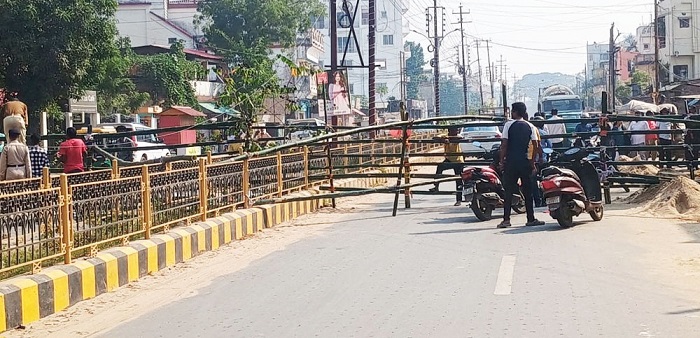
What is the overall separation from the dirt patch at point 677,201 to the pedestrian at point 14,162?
956cm

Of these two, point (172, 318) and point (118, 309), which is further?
point (118, 309)

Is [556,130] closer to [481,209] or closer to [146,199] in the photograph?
[481,209]

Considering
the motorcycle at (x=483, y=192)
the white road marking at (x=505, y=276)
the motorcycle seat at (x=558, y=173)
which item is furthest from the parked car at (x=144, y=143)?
the white road marking at (x=505, y=276)

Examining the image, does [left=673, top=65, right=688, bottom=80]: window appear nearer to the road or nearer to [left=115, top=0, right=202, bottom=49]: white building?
[left=115, top=0, right=202, bottom=49]: white building

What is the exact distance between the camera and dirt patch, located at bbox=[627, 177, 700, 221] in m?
14.7

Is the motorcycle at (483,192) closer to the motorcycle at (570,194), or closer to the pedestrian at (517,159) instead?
the pedestrian at (517,159)

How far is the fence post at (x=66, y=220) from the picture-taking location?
9047 mm

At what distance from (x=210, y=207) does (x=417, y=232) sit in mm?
2988

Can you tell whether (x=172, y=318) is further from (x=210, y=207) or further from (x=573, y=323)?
(x=210, y=207)

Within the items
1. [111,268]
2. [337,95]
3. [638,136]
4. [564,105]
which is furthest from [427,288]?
[564,105]

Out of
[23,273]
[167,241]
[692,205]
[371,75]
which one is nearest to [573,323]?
[23,273]

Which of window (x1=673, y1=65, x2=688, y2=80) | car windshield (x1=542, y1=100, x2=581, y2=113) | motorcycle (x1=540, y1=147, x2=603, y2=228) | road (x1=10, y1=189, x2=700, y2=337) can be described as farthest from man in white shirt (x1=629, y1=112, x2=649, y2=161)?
window (x1=673, y1=65, x2=688, y2=80)

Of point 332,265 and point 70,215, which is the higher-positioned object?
point 70,215

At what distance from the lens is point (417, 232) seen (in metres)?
13.3
